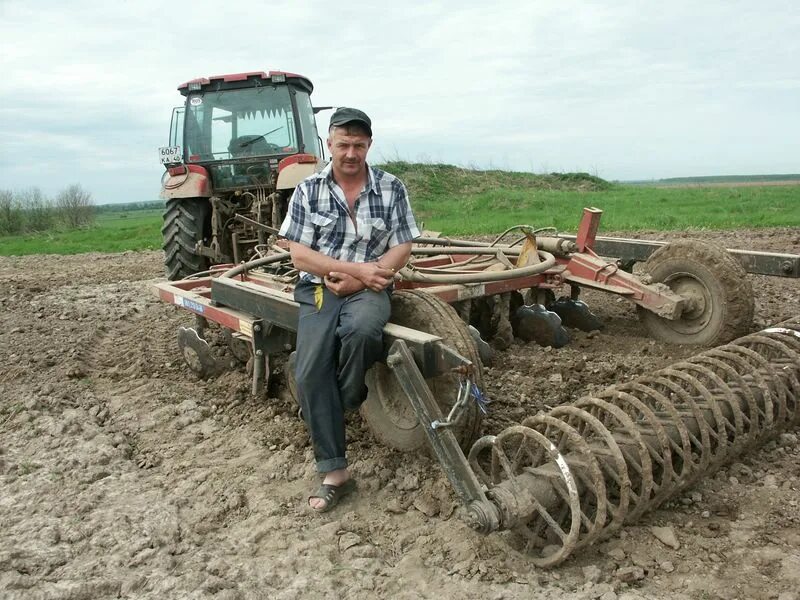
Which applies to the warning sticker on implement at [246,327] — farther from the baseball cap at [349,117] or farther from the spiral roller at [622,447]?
the spiral roller at [622,447]

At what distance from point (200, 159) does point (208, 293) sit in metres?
2.99

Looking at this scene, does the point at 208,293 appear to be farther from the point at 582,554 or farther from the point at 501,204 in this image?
the point at 501,204

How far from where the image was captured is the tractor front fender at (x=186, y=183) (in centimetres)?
694

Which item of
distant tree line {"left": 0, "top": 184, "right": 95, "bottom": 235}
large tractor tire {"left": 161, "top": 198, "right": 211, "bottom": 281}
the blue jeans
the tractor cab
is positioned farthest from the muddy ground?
distant tree line {"left": 0, "top": 184, "right": 95, "bottom": 235}

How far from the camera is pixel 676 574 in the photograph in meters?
2.35

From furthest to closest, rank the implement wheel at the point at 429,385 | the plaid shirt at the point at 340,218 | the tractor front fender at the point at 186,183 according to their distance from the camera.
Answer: the tractor front fender at the point at 186,183, the plaid shirt at the point at 340,218, the implement wheel at the point at 429,385

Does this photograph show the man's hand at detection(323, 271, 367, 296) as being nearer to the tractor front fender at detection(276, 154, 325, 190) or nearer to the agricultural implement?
the agricultural implement

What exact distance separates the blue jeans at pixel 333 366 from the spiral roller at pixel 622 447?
0.60 m

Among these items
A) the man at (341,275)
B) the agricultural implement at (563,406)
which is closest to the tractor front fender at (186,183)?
the agricultural implement at (563,406)

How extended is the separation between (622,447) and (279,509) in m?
1.39

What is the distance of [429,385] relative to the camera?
3115 mm

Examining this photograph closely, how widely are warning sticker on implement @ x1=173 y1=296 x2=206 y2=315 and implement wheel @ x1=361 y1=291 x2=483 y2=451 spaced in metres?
1.55

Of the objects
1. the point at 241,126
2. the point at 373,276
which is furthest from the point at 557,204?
the point at 373,276

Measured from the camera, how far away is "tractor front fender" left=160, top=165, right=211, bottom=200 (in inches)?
273
